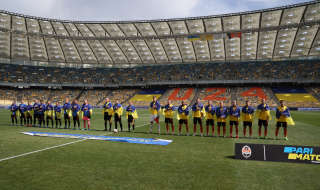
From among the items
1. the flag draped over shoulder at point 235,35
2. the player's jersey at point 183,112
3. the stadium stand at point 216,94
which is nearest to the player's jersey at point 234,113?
the player's jersey at point 183,112

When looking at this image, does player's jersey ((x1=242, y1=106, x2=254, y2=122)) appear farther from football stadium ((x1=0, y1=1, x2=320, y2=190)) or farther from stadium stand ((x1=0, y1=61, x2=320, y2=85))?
stadium stand ((x1=0, y1=61, x2=320, y2=85))

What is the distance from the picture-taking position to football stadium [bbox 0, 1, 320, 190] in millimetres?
5973

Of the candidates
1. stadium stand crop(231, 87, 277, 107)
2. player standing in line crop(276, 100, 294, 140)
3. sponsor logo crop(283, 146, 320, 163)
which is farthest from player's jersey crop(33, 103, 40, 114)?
stadium stand crop(231, 87, 277, 107)

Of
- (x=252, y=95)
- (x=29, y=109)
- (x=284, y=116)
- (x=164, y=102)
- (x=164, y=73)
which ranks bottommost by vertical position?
(x=164, y=102)

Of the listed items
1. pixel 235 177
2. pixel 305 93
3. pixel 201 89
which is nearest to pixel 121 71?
pixel 201 89

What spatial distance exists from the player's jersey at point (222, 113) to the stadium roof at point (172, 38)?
2544 centimetres

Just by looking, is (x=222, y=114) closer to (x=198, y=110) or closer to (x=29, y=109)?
(x=198, y=110)

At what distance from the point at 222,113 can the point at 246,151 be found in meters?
4.67

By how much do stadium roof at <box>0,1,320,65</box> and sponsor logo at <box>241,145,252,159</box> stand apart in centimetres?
2966

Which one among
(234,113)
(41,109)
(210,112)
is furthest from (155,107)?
(41,109)

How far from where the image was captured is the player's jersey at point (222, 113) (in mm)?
11562

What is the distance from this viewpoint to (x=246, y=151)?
7.00 metres

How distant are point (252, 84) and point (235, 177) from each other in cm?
4897

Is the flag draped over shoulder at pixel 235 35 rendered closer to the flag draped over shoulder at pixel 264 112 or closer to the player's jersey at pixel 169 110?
the flag draped over shoulder at pixel 264 112
